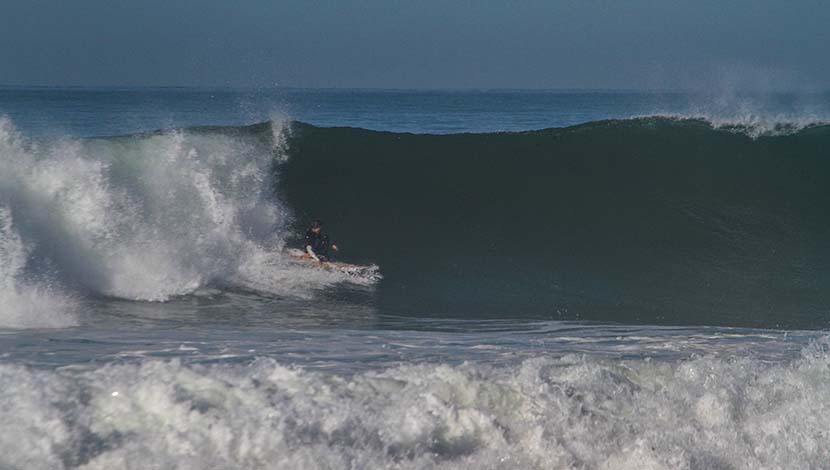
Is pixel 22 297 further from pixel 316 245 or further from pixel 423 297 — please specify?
pixel 423 297

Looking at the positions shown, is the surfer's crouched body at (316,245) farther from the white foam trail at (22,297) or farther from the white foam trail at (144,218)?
the white foam trail at (22,297)

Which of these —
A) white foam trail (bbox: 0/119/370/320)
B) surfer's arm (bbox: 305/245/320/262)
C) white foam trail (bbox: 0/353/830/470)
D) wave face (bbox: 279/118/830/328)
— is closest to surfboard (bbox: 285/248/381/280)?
surfer's arm (bbox: 305/245/320/262)

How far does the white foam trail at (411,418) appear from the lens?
4.07 m

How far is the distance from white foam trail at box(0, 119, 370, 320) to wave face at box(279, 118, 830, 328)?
1.07 m

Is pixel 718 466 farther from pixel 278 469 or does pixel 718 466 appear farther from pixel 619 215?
pixel 619 215

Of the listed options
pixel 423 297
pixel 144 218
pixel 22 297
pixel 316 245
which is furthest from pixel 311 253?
pixel 22 297

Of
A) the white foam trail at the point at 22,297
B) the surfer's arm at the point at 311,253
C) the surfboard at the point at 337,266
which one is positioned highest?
the white foam trail at the point at 22,297

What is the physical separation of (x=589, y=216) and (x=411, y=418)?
27.9 ft

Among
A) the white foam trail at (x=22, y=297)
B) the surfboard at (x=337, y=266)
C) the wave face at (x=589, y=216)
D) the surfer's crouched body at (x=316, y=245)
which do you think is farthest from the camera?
the surfer's crouched body at (x=316, y=245)

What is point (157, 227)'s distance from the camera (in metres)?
9.69

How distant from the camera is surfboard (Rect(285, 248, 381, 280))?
9766mm

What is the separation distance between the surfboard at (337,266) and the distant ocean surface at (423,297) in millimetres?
113

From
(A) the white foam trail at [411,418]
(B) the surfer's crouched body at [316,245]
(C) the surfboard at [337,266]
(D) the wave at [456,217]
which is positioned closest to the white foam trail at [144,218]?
(D) the wave at [456,217]

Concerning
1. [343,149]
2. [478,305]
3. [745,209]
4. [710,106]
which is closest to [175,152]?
[343,149]
